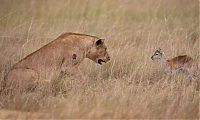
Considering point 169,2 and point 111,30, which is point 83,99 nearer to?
point 111,30

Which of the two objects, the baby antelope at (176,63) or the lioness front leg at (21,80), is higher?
the baby antelope at (176,63)

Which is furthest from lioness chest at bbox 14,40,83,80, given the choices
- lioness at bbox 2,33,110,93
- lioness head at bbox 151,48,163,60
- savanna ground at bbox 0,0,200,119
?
lioness head at bbox 151,48,163,60

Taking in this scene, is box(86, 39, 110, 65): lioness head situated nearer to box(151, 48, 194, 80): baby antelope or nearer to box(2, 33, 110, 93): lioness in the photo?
box(2, 33, 110, 93): lioness

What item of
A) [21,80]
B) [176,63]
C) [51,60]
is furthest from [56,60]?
[176,63]

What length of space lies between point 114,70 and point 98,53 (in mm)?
311

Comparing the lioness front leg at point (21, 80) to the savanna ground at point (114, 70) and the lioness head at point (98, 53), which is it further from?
the lioness head at point (98, 53)

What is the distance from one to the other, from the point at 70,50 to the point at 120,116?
1.72 meters

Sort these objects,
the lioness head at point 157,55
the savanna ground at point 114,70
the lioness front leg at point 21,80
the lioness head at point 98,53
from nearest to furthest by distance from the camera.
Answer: the savanna ground at point 114,70, the lioness front leg at point 21,80, the lioness head at point 98,53, the lioness head at point 157,55

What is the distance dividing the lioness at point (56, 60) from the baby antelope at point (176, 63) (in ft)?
2.84

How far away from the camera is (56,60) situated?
7441 millimetres

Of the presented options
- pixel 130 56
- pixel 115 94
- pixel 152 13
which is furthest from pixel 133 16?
pixel 115 94

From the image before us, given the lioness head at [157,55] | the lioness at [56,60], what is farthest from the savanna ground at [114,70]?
the lioness at [56,60]

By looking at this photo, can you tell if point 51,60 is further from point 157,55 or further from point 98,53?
point 157,55

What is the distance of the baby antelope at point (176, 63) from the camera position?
8.17 m
